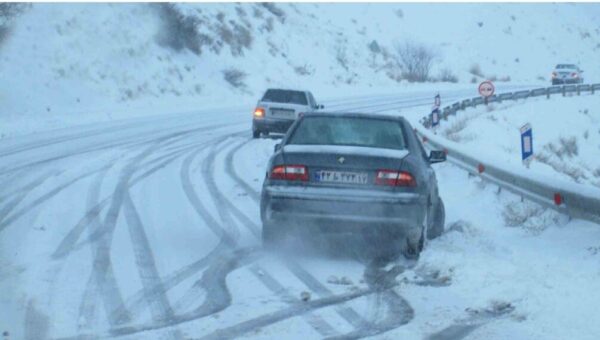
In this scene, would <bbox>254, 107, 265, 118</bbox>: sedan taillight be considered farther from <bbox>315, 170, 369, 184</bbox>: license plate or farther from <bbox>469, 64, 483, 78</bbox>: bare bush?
<bbox>469, 64, 483, 78</bbox>: bare bush

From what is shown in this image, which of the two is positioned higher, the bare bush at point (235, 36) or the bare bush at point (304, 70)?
the bare bush at point (235, 36)

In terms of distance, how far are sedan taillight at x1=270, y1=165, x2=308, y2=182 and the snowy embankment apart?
12.0 m

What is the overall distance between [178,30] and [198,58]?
1.75 m

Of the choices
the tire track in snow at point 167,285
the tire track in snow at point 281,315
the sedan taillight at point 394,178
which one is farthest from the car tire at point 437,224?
the tire track in snow at point 281,315

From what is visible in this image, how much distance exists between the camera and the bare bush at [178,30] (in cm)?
4651

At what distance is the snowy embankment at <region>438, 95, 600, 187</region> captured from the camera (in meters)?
24.2

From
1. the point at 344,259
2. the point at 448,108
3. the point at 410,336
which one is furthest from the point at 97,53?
the point at 410,336

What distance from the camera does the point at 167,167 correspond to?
17250 mm

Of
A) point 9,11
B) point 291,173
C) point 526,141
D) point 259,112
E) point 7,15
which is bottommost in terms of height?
point 526,141

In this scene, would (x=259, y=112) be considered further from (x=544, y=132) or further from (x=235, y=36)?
(x=235, y=36)

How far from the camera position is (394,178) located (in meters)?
9.13

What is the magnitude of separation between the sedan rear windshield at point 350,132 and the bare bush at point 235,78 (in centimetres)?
3626

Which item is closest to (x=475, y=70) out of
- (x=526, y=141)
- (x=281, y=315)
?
(x=526, y=141)

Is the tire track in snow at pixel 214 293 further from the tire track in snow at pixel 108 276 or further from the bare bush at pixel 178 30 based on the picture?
the bare bush at pixel 178 30
